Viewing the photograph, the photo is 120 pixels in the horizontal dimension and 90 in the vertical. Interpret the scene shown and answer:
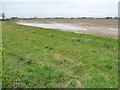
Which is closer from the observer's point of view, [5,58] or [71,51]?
[5,58]

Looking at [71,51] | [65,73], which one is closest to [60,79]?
[65,73]

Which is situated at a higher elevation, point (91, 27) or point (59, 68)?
point (91, 27)

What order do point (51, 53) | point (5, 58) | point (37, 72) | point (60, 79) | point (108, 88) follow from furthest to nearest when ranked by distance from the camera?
point (51, 53) → point (5, 58) → point (37, 72) → point (60, 79) → point (108, 88)

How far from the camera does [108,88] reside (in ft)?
29.9

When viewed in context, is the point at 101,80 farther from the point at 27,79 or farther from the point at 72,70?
the point at 27,79

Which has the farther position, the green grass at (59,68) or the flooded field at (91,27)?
the flooded field at (91,27)

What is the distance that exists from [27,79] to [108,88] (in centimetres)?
261

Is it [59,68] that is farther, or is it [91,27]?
[91,27]

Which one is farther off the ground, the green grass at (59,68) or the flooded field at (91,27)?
the flooded field at (91,27)

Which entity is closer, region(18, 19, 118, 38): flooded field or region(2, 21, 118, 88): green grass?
region(2, 21, 118, 88): green grass

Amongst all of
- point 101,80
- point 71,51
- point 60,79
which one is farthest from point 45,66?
point 71,51

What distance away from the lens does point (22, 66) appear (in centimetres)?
1128

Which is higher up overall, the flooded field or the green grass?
the flooded field

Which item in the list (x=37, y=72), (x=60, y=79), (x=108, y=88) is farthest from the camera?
(x=37, y=72)
